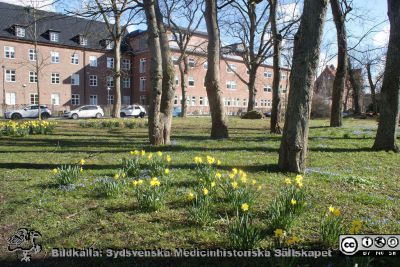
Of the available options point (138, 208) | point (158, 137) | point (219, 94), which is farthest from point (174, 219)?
point (219, 94)

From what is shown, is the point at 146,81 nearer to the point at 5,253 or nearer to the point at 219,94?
the point at 219,94

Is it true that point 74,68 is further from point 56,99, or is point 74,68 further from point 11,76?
point 11,76

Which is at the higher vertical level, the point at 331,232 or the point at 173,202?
the point at 331,232

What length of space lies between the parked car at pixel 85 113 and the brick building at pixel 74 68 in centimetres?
484

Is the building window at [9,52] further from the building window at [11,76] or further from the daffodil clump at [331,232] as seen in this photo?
the daffodil clump at [331,232]

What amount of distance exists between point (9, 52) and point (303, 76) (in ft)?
157

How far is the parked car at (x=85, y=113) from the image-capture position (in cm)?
3975

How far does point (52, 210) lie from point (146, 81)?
5359 cm

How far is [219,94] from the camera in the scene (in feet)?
44.6

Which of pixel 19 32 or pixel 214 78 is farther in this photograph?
pixel 19 32

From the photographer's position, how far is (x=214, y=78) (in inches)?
533

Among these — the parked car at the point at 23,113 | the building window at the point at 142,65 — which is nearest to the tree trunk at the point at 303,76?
the parked car at the point at 23,113

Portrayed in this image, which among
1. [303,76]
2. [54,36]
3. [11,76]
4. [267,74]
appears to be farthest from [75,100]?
[303,76]

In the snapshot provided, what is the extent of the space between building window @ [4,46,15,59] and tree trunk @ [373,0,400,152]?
4698 centimetres
